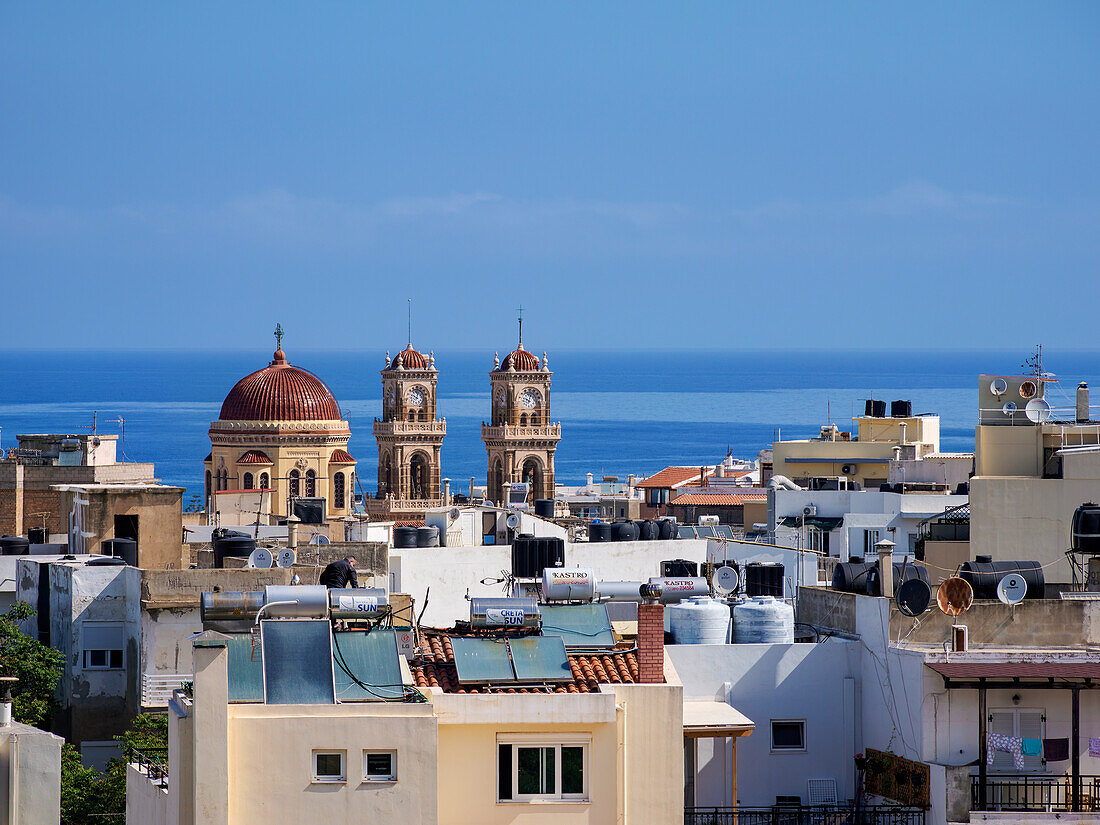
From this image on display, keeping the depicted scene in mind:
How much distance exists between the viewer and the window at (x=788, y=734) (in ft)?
61.6

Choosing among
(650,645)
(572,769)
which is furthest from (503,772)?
(650,645)

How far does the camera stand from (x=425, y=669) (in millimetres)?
16609

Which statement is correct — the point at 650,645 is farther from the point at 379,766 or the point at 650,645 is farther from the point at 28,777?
the point at 28,777

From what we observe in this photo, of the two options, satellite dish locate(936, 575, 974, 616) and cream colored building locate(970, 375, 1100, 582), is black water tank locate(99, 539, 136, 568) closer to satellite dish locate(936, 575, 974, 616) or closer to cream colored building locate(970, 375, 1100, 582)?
cream colored building locate(970, 375, 1100, 582)

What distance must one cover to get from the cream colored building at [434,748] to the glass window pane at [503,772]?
0.03 ft

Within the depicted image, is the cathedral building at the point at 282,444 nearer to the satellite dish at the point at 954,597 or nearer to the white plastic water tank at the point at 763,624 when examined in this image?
the white plastic water tank at the point at 763,624

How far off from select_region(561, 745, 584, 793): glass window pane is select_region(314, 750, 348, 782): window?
181 cm

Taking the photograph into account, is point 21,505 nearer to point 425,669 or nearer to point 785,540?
point 785,540

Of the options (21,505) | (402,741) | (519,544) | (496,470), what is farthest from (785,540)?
(496,470)

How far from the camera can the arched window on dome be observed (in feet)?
321

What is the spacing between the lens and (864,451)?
2041 inches

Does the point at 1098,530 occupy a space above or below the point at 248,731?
above

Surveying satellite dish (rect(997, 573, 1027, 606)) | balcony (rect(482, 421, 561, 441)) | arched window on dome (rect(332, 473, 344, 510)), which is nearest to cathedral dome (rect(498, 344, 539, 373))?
balcony (rect(482, 421, 561, 441))

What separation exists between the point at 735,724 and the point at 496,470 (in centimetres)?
9202
